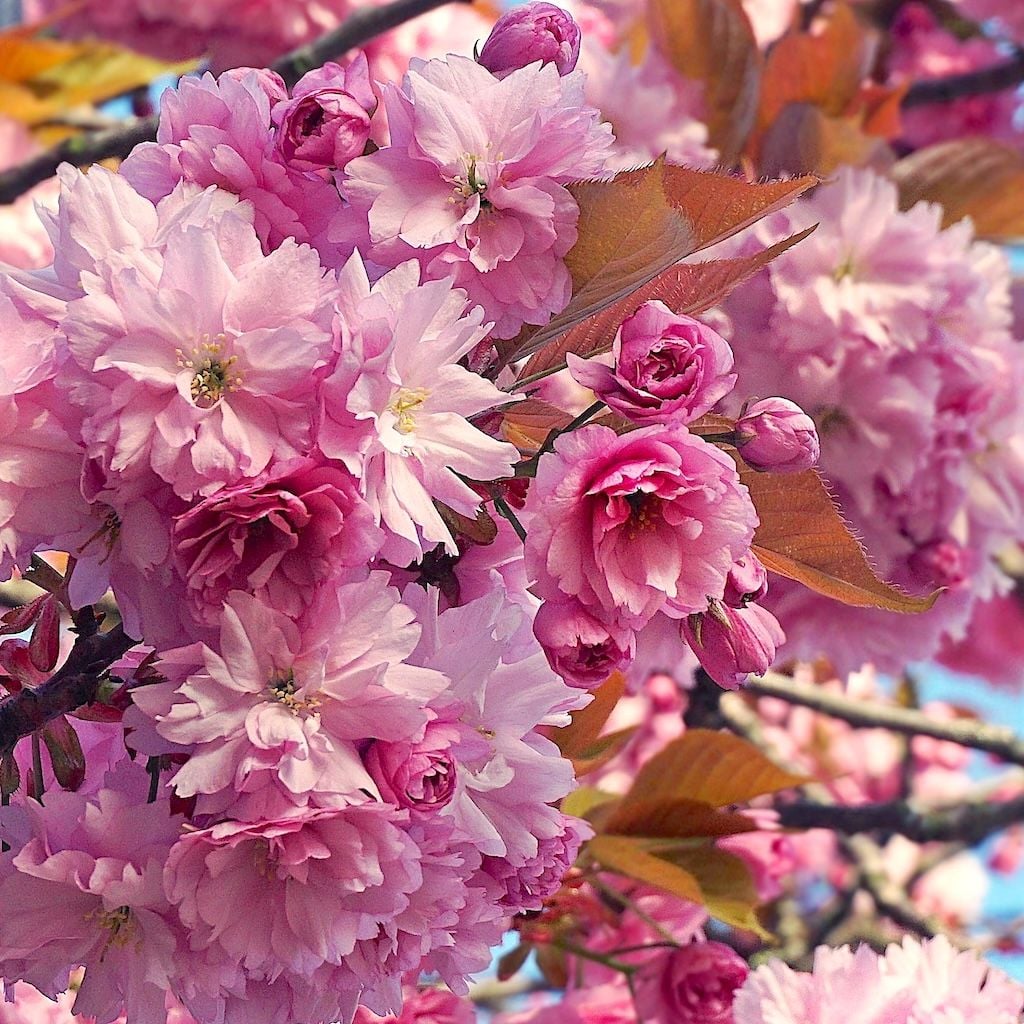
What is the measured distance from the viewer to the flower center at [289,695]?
419 millimetres

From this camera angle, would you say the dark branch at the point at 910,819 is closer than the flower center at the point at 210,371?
No

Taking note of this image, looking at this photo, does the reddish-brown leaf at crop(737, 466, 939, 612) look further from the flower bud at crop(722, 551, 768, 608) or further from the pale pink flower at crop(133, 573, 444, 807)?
the pale pink flower at crop(133, 573, 444, 807)

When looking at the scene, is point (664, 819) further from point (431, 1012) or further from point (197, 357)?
point (197, 357)

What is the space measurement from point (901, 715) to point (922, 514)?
14.2 inches

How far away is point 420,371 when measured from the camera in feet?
1.42

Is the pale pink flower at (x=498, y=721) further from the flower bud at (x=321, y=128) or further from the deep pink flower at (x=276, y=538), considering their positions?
the flower bud at (x=321, y=128)

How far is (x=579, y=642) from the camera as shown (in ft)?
1.46

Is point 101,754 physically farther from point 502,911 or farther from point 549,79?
point 549,79

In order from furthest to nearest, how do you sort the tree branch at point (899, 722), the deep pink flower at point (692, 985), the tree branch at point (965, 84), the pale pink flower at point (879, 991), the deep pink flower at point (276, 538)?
the tree branch at point (965, 84) → the tree branch at point (899, 722) → the deep pink flower at point (692, 985) → the pale pink flower at point (879, 991) → the deep pink flower at point (276, 538)

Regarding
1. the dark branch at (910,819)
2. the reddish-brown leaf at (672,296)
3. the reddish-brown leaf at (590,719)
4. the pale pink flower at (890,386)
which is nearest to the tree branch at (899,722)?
the dark branch at (910,819)

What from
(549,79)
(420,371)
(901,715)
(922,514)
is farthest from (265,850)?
(901,715)

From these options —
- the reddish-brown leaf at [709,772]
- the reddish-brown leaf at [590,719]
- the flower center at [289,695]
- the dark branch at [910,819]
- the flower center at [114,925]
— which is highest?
the flower center at [289,695]

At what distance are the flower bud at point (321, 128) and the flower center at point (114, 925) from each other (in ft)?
0.93

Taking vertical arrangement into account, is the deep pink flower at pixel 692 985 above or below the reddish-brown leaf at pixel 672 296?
below
